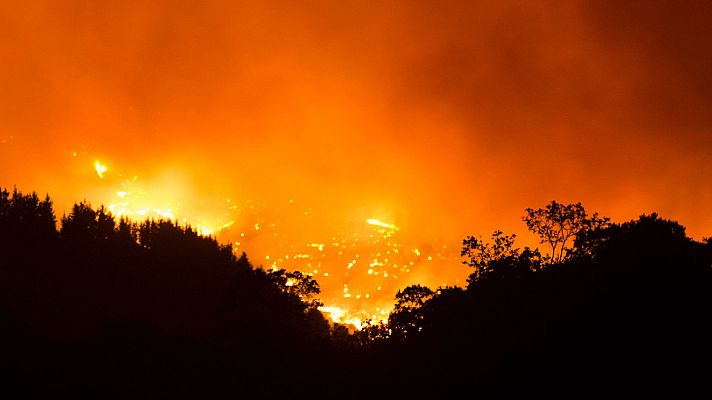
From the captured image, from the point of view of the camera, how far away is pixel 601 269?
48.5 meters

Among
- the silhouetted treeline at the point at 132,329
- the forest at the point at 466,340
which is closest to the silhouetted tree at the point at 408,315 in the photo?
the forest at the point at 466,340

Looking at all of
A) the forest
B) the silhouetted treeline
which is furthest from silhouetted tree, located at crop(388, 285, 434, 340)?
the silhouetted treeline

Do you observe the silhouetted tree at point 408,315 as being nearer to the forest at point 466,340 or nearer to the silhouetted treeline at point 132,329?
the forest at point 466,340

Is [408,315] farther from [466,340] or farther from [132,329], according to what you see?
[132,329]

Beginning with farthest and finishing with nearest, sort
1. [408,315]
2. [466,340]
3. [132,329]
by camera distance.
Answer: [132,329], [408,315], [466,340]

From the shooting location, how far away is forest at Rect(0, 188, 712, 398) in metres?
39.3

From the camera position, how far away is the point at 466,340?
4706 centimetres

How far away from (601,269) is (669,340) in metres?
11.0

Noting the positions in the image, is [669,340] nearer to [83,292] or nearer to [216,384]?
[216,384]

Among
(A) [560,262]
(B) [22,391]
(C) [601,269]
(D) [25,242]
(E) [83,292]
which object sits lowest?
(B) [22,391]

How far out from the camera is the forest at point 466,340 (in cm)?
3931

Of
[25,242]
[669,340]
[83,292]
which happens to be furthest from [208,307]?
[669,340]

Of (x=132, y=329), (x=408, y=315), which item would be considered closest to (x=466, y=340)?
(x=408, y=315)

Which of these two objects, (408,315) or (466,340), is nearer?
(466,340)
